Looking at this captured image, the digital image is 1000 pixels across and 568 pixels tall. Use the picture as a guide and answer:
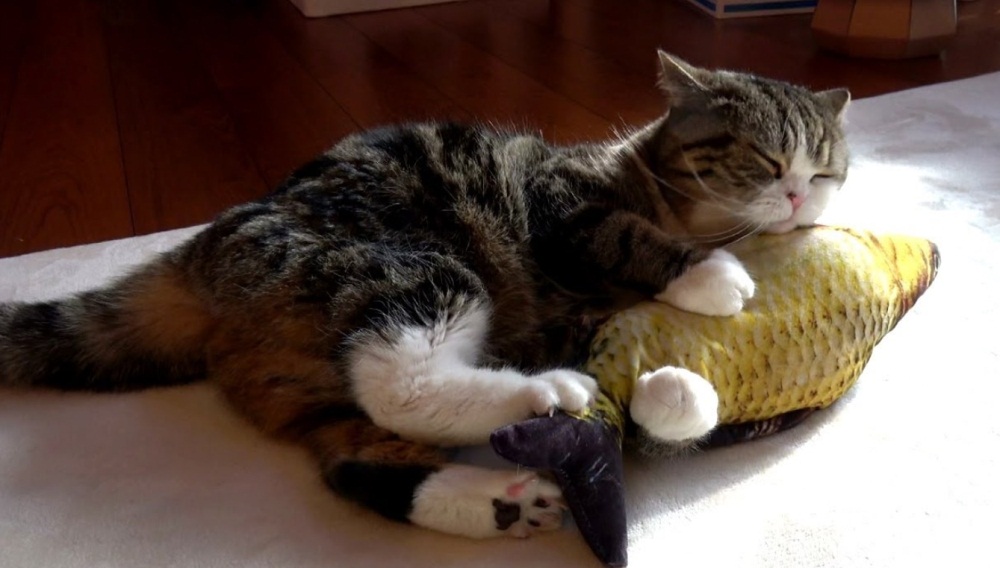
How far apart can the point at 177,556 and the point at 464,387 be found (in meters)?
0.36

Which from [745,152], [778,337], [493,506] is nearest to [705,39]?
[745,152]

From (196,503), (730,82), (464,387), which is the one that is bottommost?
(196,503)

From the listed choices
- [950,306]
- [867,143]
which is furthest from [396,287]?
[867,143]

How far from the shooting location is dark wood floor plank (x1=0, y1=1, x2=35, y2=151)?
2500mm

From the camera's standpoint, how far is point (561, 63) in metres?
2.74

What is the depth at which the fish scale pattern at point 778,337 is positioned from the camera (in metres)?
0.99

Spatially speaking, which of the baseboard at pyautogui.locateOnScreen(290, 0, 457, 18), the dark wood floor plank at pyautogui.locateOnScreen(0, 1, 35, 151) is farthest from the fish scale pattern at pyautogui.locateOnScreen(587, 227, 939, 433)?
the baseboard at pyautogui.locateOnScreen(290, 0, 457, 18)

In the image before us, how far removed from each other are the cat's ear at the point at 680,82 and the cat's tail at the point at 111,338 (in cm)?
77

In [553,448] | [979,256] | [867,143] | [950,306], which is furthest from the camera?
[867,143]

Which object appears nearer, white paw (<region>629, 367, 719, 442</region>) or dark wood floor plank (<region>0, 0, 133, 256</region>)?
white paw (<region>629, 367, 719, 442</region>)

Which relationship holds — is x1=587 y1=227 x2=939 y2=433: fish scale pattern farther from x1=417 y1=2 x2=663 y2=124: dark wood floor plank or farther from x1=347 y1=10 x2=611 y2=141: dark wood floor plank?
x1=417 y1=2 x2=663 y2=124: dark wood floor plank

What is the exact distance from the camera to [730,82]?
1.29 m

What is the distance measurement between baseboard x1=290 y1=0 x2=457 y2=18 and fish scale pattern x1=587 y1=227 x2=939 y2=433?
104 inches

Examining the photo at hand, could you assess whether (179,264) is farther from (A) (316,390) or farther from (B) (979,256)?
(B) (979,256)
